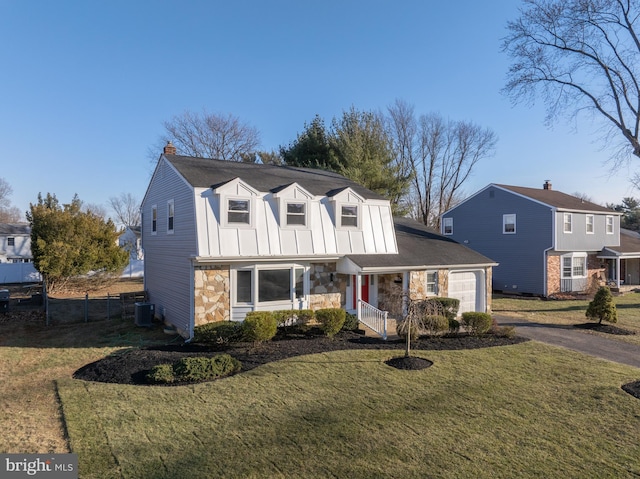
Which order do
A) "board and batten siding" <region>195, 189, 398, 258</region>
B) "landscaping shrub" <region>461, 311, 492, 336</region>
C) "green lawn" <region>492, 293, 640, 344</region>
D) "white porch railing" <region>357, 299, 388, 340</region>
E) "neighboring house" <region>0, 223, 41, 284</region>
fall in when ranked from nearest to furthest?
"board and batten siding" <region>195, 189, 398, 258</region> < "landscaping shrub" <region>461, 311, 492, 336</region> < "white porch railing" <region>357, 299, 388, 340</region> < "green lawn" <region>492, 293, 640, 344</region> < "neighboring house" <region>0, 223, 41, 284</region>

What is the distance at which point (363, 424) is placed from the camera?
6332mm

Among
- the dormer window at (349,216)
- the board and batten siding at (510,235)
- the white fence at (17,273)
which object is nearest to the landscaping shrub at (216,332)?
the dormer window at (349,216)

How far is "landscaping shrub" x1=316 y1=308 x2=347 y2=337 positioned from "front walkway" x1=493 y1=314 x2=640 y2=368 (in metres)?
6.66

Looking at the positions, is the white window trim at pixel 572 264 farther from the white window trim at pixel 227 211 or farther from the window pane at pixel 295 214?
the white window trim at pixel 227 211

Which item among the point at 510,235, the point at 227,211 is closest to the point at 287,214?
Answer: the point at 227,211

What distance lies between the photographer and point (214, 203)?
39.8 ft

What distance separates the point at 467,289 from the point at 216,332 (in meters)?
10.4

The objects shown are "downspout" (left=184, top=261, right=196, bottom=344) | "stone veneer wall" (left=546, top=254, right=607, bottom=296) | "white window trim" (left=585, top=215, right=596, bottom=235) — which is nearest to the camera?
"downspout" (left=184, top=261, right=196, bottom=344)

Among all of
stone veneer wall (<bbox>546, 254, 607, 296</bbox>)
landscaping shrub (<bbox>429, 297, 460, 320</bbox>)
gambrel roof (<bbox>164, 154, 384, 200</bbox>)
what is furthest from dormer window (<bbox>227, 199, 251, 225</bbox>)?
stone veneer wall (<bbox>546, 254, 607, 296</bbox>)

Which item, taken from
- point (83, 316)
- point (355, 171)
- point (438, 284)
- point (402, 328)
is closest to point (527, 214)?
point (355, 171)

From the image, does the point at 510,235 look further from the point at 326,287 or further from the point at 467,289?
the point at 326,287

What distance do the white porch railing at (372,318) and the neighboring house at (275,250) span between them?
0.26 ft

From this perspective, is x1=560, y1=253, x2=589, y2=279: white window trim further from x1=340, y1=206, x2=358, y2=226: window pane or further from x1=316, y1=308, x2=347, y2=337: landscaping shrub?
x1=316, y1=308, x2=347, y2=337: landscaping shrub

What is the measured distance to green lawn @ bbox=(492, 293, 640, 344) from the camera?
16391 millimetres
